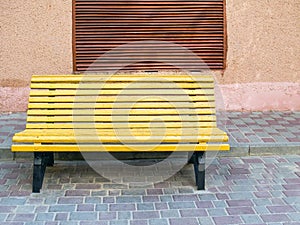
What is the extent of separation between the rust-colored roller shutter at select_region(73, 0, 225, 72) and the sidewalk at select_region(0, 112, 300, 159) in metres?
0.97

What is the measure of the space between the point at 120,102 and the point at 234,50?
7.78 feet

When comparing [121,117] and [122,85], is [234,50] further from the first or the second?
[121,117]

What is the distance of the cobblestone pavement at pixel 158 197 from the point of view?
11.1 ft

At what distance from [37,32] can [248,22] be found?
2743 millimetres

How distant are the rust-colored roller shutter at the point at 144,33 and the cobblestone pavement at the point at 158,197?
1769mm

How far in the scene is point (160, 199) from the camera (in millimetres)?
3703

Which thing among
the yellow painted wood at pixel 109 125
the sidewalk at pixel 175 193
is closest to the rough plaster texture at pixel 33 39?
the sidewalk at pixel 175 193

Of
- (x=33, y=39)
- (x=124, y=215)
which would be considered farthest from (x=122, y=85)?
(x=33, y=39)

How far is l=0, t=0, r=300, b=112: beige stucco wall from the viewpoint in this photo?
5652mm

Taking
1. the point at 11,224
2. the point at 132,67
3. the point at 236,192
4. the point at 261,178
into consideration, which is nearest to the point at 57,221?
the point at 11,224

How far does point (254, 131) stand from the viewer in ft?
16.8

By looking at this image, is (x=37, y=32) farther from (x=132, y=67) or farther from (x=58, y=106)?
(x=58, y=106)

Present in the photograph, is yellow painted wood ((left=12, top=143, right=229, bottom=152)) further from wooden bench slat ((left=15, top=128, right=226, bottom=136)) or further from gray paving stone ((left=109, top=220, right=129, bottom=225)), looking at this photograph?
gray paving stone ((left=109, top=220, right=129, bottom=225))

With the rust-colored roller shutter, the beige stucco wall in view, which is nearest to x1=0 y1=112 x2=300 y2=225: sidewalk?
the beige stucco wall
